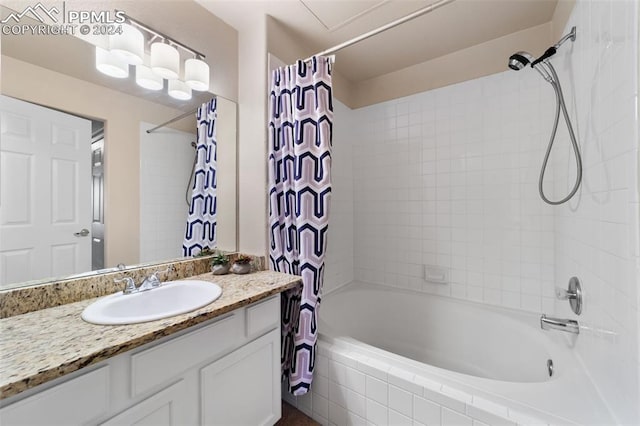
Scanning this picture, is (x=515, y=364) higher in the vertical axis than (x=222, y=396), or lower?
lower

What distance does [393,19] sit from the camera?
1572 mm

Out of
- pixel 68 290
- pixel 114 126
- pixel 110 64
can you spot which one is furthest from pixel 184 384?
pixel 110 64

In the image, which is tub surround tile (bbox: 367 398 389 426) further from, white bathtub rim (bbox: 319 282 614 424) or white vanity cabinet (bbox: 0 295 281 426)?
white vanity cabinet (bbox: 0 295 281 426)

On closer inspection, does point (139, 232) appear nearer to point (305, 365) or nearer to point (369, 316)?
point (305, 365)

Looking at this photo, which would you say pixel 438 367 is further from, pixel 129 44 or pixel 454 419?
pixel 129 44

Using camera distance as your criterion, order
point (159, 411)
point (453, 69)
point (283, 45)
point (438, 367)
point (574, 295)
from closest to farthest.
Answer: point (159, 411)
point (574, 295)
point (438, 367)
point (283, 45)
point (453, 69)

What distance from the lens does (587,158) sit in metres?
1.07

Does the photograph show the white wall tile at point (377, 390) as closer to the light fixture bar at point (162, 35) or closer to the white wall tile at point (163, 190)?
the white wall tile at point (163, 190)

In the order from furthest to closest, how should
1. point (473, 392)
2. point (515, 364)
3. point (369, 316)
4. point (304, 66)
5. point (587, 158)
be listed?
point (369, 316)
point (515, 364)
point (304, 66)
point (587, 158)
point (473, 392)

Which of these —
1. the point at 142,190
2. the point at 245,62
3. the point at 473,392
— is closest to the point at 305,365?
the point at 473,392

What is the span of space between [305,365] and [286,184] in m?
0.97

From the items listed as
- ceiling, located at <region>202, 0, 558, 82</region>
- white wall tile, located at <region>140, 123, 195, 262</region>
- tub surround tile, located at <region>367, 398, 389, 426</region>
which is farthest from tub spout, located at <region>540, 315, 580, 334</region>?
white wall tile, located at <region>140, 123, 195, 262</region>

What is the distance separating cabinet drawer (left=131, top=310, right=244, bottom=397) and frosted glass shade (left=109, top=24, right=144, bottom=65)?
1230 mm

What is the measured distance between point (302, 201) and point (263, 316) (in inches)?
23.4
